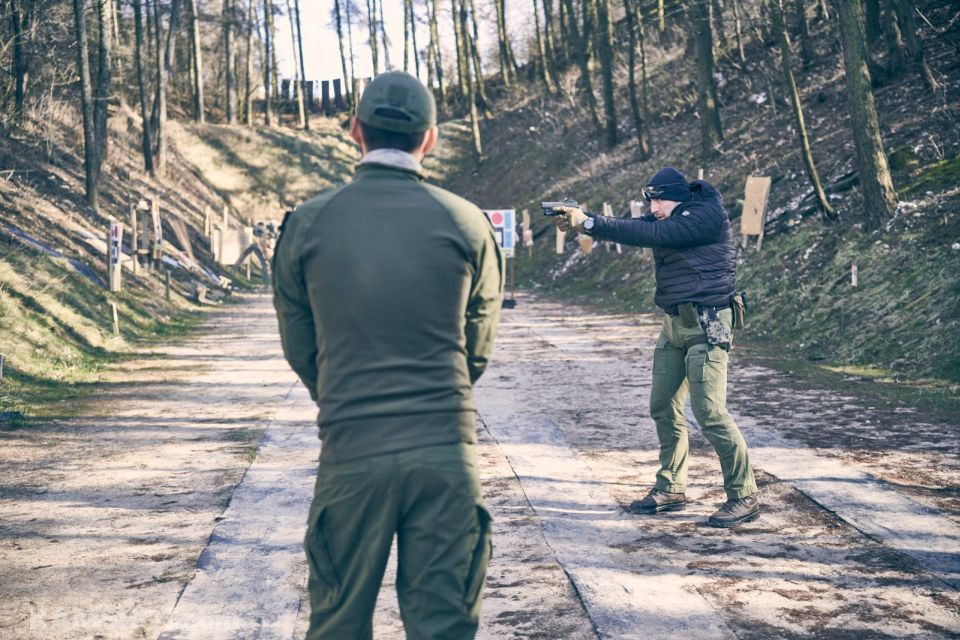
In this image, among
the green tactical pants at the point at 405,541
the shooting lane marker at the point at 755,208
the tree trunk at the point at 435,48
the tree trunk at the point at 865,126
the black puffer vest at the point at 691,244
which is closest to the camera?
the green tactical pants at the point at 405,541

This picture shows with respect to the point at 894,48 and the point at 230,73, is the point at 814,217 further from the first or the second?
the point at 230,73

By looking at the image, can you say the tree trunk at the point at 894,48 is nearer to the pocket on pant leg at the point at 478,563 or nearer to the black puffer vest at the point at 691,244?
the black puffer vest at the point at 691,244

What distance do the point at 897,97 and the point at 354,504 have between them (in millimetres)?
20912

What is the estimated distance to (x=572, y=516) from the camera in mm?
6539

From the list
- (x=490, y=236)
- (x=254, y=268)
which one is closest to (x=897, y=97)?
(x=490, y=236)

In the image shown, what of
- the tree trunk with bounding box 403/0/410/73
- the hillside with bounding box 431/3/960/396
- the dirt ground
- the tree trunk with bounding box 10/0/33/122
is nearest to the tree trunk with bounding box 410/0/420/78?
the tree trunk with bounding box 403/0/410/73

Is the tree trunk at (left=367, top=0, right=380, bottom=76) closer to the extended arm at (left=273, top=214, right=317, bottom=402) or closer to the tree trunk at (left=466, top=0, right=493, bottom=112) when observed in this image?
the tree trunk at (left=466, top=0, right=493, bottom=112)

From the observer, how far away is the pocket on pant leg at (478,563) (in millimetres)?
2869

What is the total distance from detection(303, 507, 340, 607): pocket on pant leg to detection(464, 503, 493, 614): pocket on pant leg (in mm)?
372

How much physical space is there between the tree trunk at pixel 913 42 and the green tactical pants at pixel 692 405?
1610 centimetres

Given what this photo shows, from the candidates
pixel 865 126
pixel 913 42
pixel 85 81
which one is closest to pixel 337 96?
pixel 85 81

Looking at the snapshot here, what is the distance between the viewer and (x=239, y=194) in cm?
4953

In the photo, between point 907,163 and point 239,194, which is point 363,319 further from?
point 239,194

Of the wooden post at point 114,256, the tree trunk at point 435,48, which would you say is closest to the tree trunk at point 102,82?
the wooden post at point 114,256
